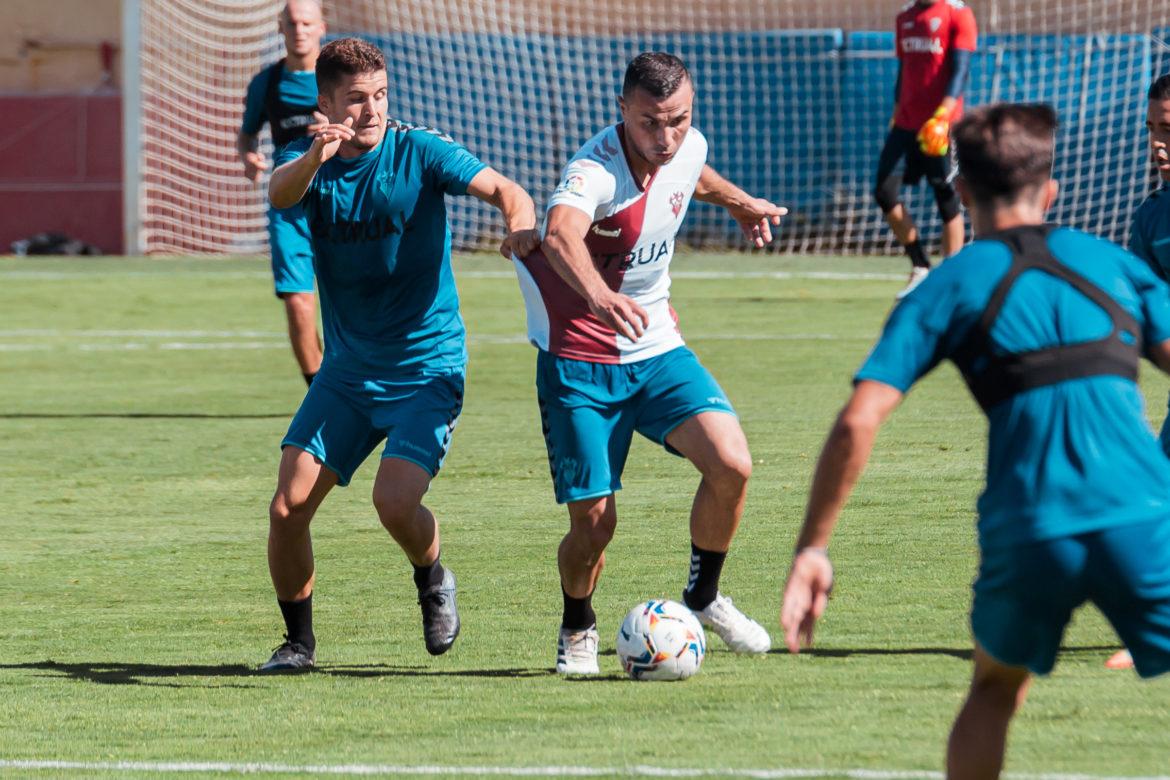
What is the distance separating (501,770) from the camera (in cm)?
468

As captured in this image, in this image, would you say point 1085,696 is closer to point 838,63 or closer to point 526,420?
point 526,420

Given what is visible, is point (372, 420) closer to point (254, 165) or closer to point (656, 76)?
point (656, 76)

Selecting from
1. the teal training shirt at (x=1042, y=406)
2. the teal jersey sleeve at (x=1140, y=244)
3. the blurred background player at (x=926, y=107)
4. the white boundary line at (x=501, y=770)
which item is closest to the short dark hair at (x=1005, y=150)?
the teal training shirt at (x=1042, y=406)

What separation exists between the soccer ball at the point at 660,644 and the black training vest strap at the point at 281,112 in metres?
5.78

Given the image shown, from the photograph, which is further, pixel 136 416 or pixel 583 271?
pixel 136 416

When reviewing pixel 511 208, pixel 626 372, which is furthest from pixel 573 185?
pixel 626 372

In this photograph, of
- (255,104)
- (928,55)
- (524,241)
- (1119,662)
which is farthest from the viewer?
(928,55)

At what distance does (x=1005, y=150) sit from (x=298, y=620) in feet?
11.1

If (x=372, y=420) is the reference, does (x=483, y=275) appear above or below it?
below

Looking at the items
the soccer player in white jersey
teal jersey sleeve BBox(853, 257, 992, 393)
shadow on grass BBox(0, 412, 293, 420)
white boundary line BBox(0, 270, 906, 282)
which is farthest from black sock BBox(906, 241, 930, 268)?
teal jersey sleeve BBox(853, 257, 992, 393)

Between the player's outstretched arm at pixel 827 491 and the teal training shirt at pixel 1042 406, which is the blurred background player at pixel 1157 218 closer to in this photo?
the teal training shirt at pixel 1042 406

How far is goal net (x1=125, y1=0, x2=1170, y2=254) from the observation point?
22531mm

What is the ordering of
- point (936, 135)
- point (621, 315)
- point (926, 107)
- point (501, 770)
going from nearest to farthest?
point (501, 770) < point (621, 315) < point (936, 135) < point (926, 107)

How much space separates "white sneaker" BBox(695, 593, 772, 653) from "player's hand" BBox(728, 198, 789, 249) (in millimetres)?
1363
